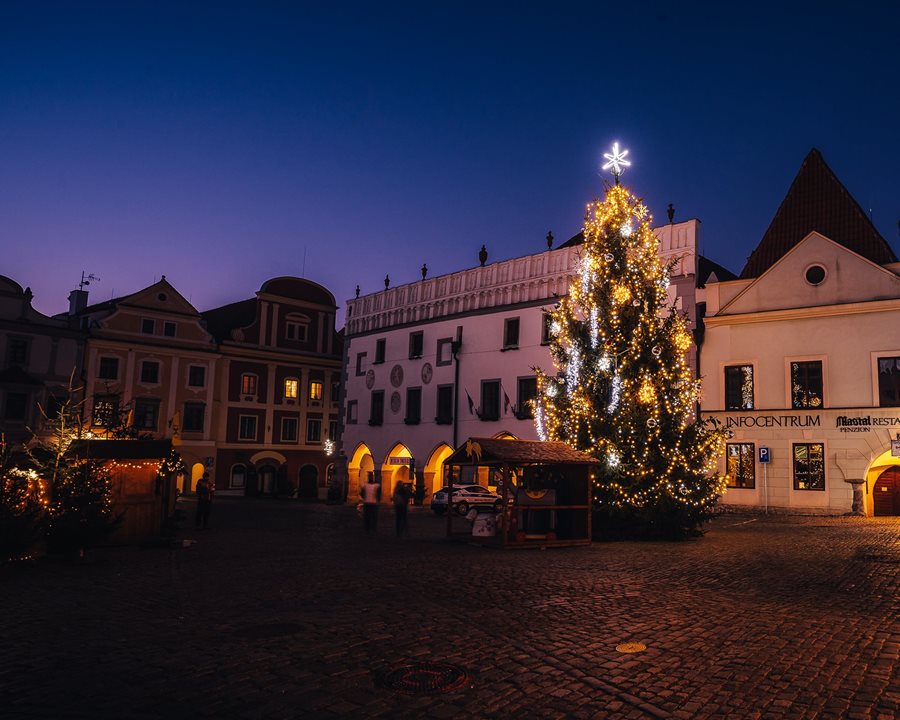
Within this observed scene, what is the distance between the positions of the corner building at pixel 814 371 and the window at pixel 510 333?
934 centimetres

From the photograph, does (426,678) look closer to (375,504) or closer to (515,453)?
(515,453)

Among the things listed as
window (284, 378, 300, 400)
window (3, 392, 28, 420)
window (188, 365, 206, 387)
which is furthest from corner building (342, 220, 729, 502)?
window (3, 392, 28, 420)

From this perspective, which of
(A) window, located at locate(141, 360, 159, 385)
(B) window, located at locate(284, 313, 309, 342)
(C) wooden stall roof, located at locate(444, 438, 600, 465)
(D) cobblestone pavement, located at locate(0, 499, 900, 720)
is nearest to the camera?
(D) cobblestone pavement, located at locate(0, 499, 900, 720)

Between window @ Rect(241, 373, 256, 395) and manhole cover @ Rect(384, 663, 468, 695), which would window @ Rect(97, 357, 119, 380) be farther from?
manhole cover @ Rect(384, 663, 468, 695)

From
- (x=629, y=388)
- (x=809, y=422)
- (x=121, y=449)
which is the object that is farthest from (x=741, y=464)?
(x=121, y=449)

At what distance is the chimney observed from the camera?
5203cm

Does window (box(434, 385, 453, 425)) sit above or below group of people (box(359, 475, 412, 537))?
above

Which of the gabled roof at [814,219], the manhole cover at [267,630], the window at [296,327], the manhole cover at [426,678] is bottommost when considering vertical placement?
the manhole cover at [267,630]

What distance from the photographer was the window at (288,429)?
171ft

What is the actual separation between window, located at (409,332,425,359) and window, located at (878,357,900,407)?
894 inches

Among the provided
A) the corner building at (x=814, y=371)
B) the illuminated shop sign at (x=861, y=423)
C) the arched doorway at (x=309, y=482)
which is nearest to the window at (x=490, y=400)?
the corner building at (x=814, y=371)

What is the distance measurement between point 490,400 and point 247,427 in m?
20.6

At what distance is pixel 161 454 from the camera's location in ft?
56.0

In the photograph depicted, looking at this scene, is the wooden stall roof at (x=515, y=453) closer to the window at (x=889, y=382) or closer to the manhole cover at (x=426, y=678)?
the manhole cover at (x=426, y=678)
